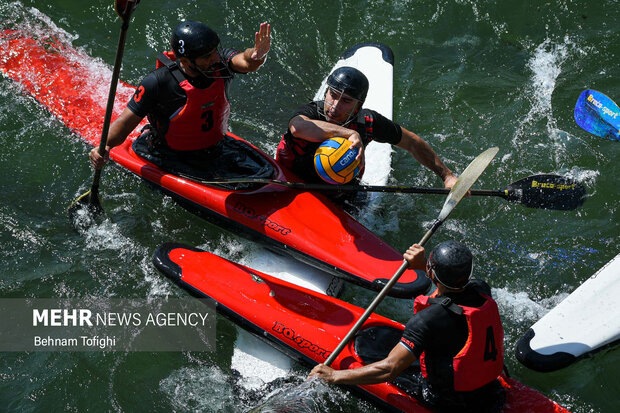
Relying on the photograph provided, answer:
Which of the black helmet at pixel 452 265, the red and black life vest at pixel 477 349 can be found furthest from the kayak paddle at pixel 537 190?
the red and black life vest at pixel 477 349

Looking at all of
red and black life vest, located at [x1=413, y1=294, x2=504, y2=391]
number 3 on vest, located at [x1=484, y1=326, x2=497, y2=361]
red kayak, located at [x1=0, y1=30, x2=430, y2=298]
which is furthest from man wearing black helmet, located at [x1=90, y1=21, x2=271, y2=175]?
number 3 on vest, located at [x1=484, y1=326, x2=497, y2=361]

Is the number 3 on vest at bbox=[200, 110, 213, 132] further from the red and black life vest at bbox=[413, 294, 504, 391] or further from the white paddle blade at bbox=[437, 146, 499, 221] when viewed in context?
the red and black life vest at bbox=[413, 294, 504, 391]

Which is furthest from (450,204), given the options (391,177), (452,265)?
(391,177)

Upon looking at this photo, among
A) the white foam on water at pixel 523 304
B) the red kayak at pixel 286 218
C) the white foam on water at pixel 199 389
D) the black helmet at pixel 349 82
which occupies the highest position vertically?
the black helmet at pixel 349 82

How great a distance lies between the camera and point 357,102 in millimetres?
5090

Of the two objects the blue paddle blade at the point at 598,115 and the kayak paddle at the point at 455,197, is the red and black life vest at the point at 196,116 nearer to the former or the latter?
the kayak paddle at the point at 455,197

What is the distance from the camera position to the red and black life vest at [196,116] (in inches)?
202

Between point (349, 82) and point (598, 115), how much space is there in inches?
114

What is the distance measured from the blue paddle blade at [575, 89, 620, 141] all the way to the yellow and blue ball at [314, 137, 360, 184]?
2.76 meters

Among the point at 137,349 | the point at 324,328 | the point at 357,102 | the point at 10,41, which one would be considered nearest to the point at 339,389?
the point at 324,328

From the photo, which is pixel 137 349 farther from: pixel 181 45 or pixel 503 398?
pixel 503 398

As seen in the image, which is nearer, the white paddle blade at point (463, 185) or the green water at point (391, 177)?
the white paddle blade at point (463, 185)

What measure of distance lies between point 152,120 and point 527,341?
3406mm

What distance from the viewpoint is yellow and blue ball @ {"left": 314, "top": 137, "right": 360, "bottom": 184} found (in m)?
4.97
